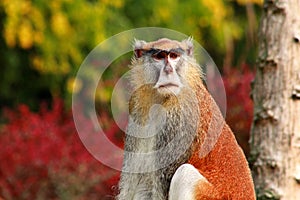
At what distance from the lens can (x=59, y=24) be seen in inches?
406

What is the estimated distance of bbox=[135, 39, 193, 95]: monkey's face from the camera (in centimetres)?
473

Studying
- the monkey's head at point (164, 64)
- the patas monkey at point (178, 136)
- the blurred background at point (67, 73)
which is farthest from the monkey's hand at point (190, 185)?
the blurred background at point (67, 73)

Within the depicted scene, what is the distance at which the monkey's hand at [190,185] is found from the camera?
15.4 feet

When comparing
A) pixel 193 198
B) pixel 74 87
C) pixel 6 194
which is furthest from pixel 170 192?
pixel 74 87

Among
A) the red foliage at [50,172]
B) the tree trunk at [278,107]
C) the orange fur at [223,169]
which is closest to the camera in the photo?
the orange fur at [223,169]

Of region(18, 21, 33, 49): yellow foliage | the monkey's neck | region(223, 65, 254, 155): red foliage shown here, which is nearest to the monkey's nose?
the monkey's neck

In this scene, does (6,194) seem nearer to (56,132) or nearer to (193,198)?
(56,132)

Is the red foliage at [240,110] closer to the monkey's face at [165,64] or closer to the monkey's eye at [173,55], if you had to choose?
the monkey's face at [165,64]

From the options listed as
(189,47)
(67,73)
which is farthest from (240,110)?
(67,73)

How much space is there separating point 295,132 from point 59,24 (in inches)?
220

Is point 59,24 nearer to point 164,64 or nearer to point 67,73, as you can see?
point 67,73

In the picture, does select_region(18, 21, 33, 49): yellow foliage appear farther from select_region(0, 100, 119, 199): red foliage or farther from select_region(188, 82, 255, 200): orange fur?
select_region(188, 82, 255, 200): orange fur

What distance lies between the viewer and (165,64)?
15.6 ft

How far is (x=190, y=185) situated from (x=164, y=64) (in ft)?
2.36
